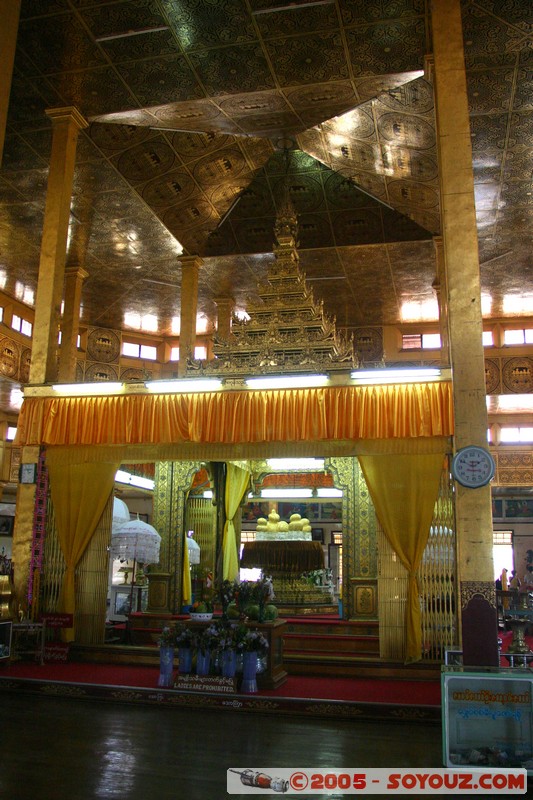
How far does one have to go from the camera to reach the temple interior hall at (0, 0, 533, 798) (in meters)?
6.35

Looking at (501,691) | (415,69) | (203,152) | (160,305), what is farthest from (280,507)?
(501,691)

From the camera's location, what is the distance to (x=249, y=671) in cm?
707

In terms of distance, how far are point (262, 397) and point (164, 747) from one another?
14.7 feet

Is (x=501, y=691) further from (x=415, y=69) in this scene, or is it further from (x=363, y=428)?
(x=415, y=69)

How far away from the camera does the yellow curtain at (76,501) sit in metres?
9.17

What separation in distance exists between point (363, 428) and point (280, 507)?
13.7 metres

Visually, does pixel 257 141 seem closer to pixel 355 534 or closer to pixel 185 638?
pixel 355 534

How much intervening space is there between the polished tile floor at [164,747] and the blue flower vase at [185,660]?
56 centimetres

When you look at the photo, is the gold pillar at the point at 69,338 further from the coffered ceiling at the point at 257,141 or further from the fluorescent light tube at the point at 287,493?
the fluorescent light tube at the point at 287,493

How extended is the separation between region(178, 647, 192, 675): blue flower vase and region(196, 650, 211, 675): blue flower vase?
0.38ft

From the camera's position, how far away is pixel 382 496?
8.27 m

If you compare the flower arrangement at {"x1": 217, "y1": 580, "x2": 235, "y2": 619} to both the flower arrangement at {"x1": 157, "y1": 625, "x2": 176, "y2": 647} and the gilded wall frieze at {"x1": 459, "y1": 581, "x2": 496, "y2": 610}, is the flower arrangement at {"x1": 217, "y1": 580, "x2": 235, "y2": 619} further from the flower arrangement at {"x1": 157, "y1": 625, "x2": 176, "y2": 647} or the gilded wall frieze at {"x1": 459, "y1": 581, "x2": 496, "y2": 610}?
the gilded wall frieze at {"x1": 459, "y1": 581, "x2": 496, "y2": 610}

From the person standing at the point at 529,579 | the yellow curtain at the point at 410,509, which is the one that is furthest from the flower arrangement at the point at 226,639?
the person standing at the point at 529,579

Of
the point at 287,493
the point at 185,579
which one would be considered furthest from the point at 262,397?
the point at 287,493
